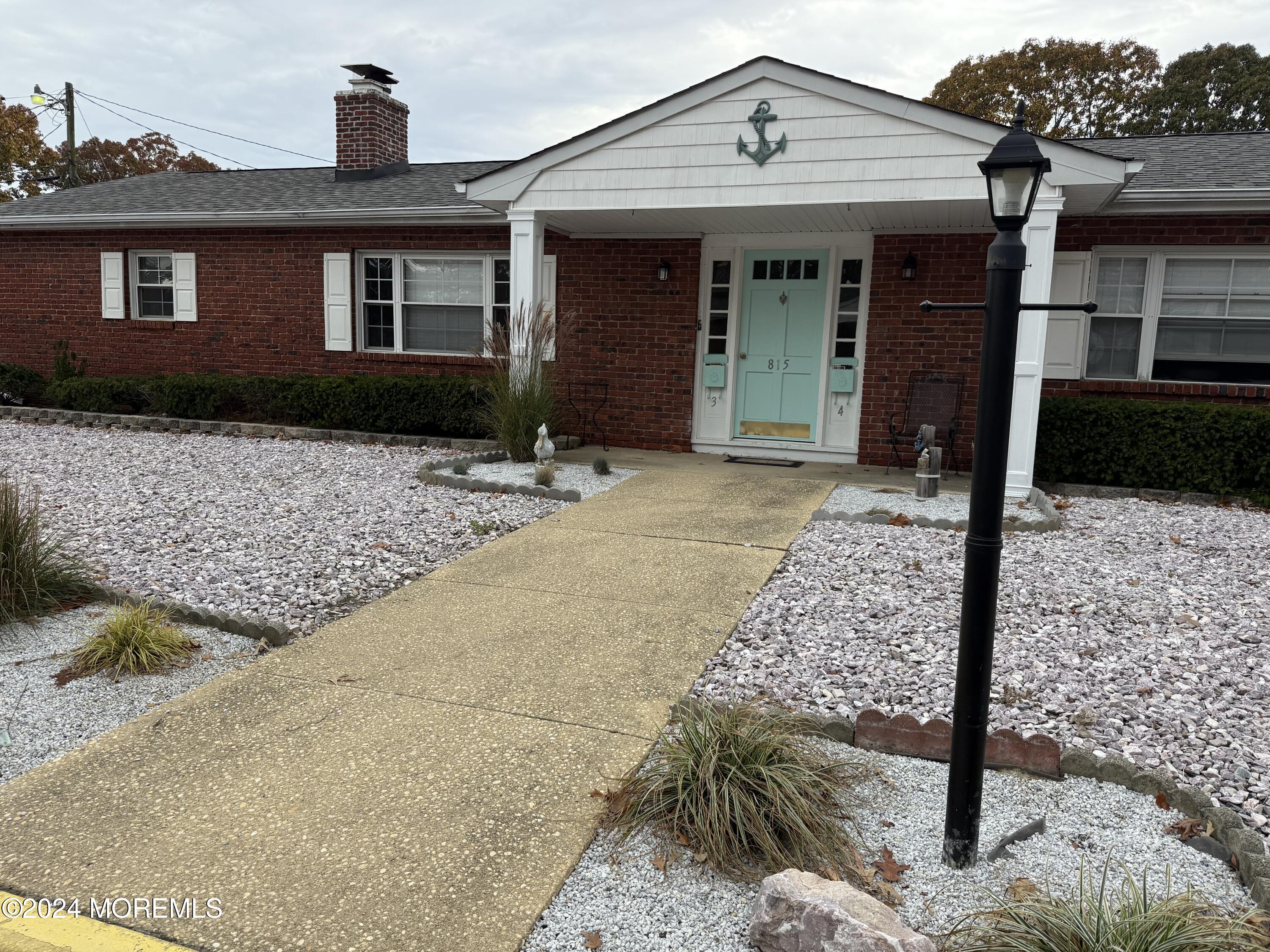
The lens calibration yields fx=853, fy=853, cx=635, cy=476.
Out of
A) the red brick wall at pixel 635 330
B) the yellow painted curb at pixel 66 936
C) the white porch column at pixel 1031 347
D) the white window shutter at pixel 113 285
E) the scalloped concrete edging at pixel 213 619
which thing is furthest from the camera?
the white window shutter at pixel 113 285

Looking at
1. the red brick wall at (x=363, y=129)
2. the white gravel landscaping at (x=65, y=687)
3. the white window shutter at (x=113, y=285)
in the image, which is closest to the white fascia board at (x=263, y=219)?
the white window shutter at (x=113, y=285)

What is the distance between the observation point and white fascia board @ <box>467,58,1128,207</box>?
21.7ft

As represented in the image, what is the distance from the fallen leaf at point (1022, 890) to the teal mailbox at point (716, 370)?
7679 mm

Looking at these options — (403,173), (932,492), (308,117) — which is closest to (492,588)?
(932,492)

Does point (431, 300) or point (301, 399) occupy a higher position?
point (431, 300)

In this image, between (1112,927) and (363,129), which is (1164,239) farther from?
(363,129)

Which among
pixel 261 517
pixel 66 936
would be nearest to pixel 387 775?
pixel 66 936

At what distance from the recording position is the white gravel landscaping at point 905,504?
6637 mm

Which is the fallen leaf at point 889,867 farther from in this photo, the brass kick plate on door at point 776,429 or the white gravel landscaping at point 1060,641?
the brass kick plate on door at point 776,429

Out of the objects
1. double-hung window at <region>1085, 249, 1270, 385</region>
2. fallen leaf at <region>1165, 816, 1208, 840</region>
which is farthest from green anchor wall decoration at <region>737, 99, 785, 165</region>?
fallen leaf at <region>1165, 816, 1208, 840</region>

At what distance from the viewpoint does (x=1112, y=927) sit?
1.86m

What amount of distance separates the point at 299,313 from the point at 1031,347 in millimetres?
9095

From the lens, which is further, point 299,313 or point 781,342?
point 299,313

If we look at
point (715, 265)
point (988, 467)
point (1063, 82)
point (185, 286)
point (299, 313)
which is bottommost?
point (988, 467)
